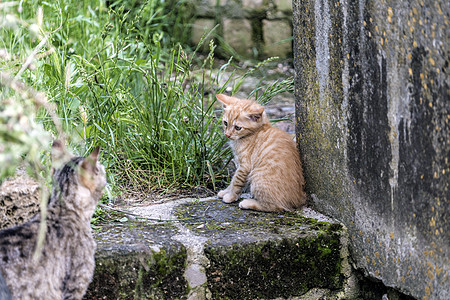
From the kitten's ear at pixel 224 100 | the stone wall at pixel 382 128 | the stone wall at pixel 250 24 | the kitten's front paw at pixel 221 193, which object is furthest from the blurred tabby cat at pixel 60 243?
the stone wall at pixel 250 24

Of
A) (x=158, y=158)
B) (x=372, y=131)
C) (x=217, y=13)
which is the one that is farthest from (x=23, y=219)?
(x=217, y=13)

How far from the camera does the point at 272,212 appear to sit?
9.64 ft

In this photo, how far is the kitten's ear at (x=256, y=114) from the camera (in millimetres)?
3189

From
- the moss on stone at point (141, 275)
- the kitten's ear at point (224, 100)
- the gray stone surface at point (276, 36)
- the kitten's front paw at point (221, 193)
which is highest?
the gray stone surface at point (276, 36)

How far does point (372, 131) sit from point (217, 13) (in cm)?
392

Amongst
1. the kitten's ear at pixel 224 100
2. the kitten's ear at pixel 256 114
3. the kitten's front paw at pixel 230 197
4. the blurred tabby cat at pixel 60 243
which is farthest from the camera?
the kitten's ear at pixel 224 100

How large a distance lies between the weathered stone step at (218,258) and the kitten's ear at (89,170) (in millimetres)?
358

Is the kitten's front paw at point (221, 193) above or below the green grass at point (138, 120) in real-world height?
below

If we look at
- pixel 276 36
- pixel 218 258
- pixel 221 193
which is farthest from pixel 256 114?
pixel 276 36

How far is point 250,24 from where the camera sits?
594 cm

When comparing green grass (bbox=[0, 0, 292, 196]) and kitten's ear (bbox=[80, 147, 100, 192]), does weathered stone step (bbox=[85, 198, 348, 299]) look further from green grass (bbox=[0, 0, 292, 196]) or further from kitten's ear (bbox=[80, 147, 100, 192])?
green grass (bbox=[0, 0, 292, 196])

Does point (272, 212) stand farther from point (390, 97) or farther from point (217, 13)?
point (217, 13)

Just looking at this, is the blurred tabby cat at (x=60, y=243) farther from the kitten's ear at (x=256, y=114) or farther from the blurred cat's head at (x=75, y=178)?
the kitten's ear at (x=256, y=114)

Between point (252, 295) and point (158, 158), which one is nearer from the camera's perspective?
point (252, 295)
